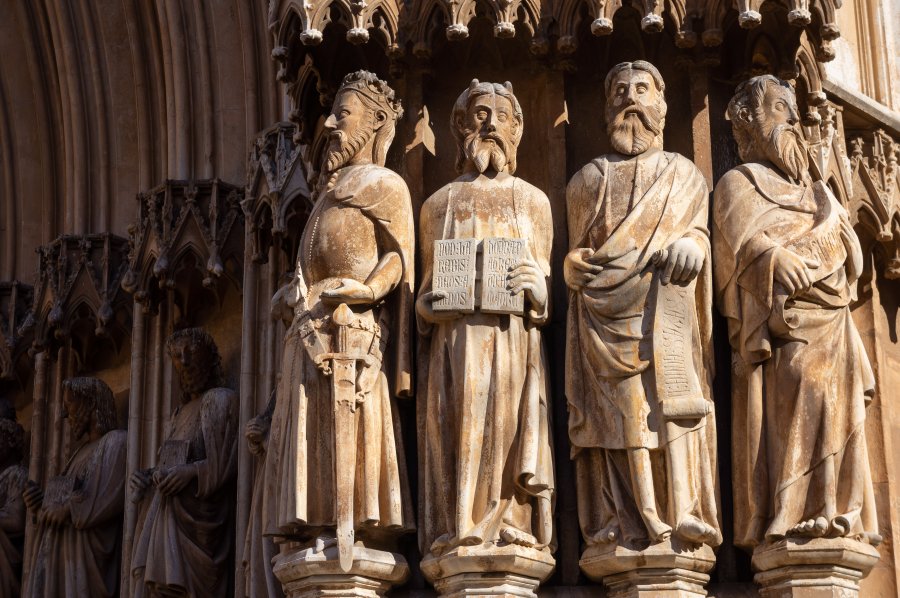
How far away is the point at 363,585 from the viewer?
8.73m

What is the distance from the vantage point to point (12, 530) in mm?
13117

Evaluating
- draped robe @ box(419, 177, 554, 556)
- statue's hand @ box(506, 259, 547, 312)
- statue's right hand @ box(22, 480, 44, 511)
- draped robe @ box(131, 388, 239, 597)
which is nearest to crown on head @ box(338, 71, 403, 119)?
draped robe @ box(419, 177, 554, 556)

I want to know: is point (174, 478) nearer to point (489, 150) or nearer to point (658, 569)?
point (489, 150)

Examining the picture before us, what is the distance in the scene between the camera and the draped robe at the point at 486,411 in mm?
8648

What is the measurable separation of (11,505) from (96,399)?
3.98 ft

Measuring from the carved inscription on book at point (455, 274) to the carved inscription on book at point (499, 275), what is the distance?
6cm

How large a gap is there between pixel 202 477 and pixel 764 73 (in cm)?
384

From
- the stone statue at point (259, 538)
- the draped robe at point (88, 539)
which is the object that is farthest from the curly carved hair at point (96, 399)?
the stone statue at point (259, 538)

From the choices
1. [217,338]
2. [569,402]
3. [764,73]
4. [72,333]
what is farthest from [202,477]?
[764,73]

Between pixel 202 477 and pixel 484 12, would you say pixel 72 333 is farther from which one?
pixel 484 12

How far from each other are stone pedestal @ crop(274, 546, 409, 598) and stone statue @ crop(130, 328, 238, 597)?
2.44 metres

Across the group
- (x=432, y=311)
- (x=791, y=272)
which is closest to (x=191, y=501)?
(x=432, y=311)

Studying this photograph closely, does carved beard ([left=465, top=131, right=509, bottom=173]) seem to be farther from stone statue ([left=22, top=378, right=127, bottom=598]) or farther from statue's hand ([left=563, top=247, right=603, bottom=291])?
stone statue ([left=22, top=378, right=127, bottom=598])

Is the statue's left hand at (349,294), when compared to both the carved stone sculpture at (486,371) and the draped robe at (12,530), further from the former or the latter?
the draped robe at (12,530)
